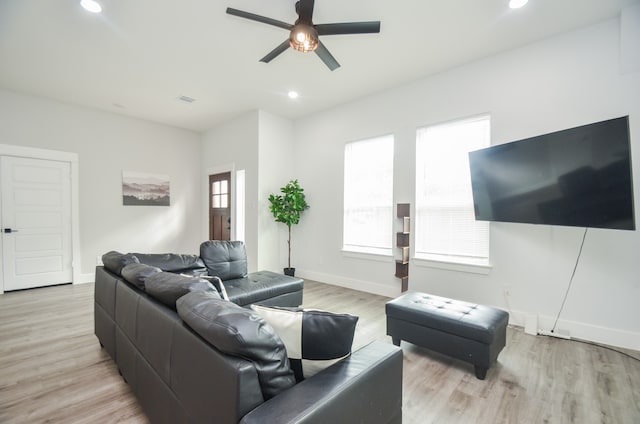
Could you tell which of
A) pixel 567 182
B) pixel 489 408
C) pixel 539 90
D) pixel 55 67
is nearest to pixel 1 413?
pixel 489 408

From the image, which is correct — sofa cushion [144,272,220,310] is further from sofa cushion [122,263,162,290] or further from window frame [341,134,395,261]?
window frame [341,134,395,261]

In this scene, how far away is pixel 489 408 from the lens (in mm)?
1779

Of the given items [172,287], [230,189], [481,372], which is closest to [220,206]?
[230,189]

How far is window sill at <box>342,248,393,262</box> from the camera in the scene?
4160 millimetres

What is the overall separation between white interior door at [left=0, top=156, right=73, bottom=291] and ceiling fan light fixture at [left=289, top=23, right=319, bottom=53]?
4.73 m

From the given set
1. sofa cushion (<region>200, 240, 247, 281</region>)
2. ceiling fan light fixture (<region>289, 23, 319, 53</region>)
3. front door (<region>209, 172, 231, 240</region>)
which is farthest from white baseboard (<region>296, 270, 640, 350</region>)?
front door (<region>209, 172, 231, 240</region>)

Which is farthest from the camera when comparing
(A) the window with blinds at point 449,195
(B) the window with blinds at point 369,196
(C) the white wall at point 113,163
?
(C) the white wall at point 113,163

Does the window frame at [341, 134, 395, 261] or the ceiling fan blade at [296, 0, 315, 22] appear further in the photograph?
the window frame at [341, 134, 395, 261]

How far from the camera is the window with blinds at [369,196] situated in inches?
167

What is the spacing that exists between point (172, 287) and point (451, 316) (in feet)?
6.63

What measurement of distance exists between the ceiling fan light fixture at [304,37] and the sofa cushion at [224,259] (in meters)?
2.26

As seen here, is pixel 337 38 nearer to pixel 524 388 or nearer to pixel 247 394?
pixel 247 394

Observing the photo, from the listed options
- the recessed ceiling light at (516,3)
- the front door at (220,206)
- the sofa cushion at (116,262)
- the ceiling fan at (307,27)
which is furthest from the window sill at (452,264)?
the front door at (220,206)

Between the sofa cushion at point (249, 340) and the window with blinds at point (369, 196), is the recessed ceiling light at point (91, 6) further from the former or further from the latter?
the window with blinds at point (369, 196)
